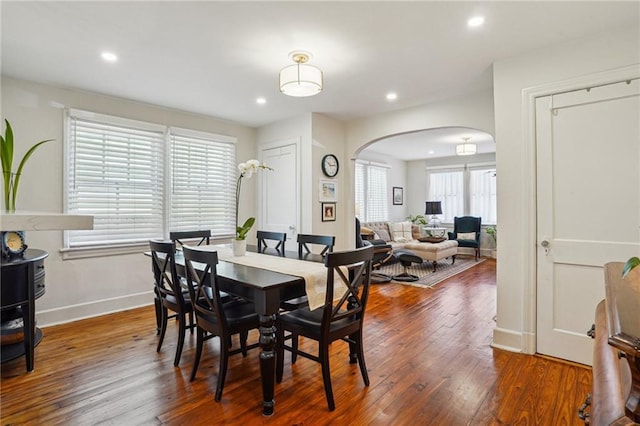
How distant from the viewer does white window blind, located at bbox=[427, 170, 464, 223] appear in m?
8.77

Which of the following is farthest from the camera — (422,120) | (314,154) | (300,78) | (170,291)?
(314,154)

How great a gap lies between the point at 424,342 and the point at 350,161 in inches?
111

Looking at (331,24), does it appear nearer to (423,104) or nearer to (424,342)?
(423,104)

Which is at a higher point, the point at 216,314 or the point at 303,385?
the point at 216,314

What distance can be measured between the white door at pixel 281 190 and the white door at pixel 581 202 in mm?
2949

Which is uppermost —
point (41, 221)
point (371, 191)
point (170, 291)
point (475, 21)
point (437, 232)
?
point (475, 21)

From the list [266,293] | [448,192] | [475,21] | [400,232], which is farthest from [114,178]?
[448,192]

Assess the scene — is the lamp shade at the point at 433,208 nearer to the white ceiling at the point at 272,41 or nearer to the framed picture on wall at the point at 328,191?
the framed picture on wall at the point at 328,191

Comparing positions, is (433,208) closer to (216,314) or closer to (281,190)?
(281,190)

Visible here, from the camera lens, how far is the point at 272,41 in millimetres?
2514

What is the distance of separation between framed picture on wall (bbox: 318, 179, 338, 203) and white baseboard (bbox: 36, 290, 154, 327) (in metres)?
2.58

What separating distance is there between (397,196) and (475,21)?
23.6 ft

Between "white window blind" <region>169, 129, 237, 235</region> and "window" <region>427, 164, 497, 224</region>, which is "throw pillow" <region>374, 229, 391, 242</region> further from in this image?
"white window blind" <region>169, 129, 237, 235</region>

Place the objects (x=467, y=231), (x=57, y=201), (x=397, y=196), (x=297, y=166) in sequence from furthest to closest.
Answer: (x=397, y=196) → (x=467, y=231) → (x=297, y=166) → (x=57, y=201)
